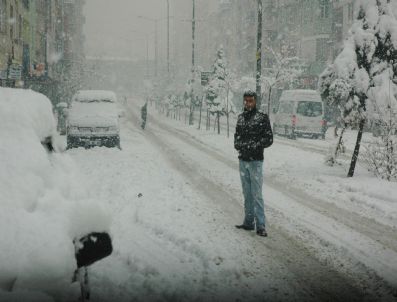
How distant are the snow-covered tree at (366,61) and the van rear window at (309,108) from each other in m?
14.2

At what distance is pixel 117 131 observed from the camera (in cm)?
1853

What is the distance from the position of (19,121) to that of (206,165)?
1187cm

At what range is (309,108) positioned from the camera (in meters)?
26.8

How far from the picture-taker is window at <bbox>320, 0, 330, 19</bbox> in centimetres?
4594

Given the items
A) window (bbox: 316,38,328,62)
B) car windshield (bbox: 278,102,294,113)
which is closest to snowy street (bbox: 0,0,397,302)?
car windshield (bbox: 278,102,294,113)

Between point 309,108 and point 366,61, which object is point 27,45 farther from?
point 366,61

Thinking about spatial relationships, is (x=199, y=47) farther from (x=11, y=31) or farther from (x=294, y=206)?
(x=294, y=206)

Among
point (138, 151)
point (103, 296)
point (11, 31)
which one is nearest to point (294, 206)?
point (103, 296)

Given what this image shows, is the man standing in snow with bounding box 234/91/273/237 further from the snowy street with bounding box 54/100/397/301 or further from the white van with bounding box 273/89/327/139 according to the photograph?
the white van with bounding box 273/89/327/139

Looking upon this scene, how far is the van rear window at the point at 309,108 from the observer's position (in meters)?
26.7

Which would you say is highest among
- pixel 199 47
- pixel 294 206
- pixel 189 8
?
pixel 189 8

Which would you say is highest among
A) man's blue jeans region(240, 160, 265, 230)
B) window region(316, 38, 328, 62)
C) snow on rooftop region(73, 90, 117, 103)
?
window region(316, 38, 328, 62)

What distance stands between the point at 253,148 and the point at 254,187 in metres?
0.56

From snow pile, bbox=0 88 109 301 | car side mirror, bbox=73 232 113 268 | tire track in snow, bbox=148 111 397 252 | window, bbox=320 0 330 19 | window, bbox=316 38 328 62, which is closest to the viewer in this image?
snow pile, bbox=0 88 109 301
